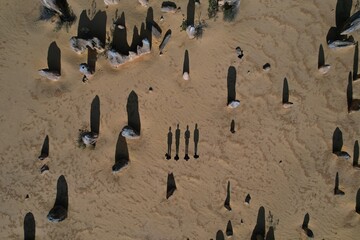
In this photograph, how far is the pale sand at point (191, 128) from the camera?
946 cm

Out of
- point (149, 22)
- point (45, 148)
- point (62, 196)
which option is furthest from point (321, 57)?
point (62, 196)

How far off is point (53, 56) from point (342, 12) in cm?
897

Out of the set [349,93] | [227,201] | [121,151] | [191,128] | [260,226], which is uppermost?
[349,93]

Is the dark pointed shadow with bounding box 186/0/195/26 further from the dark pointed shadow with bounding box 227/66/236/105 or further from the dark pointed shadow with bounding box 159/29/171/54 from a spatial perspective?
the dark pointed shadow with bounding box 227/66/236/105

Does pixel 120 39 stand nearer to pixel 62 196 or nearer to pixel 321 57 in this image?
pixel 62 196

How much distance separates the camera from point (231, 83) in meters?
9.53

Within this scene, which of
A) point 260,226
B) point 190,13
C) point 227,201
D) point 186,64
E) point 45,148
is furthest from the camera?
point 260,226

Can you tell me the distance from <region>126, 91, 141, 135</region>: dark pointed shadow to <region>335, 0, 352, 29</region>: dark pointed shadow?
6640 mm

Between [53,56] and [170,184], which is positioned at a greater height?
[53,56]

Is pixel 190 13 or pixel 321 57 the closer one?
pixel 190 13

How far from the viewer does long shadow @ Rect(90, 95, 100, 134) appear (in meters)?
9.50

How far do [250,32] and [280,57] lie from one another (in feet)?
3.97

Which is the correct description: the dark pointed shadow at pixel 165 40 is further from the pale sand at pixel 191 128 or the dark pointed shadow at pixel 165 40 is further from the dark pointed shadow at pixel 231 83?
the dark pointed shadow at pixel 231 83

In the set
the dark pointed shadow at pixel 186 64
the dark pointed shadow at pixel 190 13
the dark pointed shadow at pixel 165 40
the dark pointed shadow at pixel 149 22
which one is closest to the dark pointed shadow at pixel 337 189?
the dark pointed shadow at pixel 186 64
